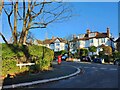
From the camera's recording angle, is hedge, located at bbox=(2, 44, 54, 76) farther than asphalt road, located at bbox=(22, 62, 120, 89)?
Yes

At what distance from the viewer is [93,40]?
9712 cm

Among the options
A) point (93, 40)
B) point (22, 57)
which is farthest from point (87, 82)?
point (93, 40)

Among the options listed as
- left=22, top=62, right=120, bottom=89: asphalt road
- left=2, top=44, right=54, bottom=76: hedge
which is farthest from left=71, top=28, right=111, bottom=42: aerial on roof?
left=22, top=62, right=120, bottom=89: asphalt road

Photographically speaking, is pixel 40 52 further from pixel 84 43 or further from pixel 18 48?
pixel 84 43

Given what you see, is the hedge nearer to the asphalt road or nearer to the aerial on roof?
the asphalt road

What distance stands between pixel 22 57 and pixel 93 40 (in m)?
77.5

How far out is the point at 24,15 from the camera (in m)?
27.5

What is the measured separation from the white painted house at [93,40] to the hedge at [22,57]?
6676cm

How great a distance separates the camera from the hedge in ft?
61.4

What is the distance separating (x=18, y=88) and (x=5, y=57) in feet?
18.9

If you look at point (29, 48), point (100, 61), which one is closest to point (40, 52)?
point (29, 48)

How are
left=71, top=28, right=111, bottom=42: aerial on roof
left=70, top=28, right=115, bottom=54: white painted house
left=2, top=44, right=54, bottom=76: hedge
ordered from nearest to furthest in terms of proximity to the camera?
left=2, top=44, right=54, bottom=76: hedge, left=70, top=28, right=115, bottom=54: white painted house, left=71, top=28, right=111, bottom=42: aerial on roof

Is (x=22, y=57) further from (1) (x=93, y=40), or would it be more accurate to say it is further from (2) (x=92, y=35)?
(2) (x=92, y=35)

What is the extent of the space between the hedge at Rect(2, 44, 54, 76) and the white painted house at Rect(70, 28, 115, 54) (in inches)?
2628
